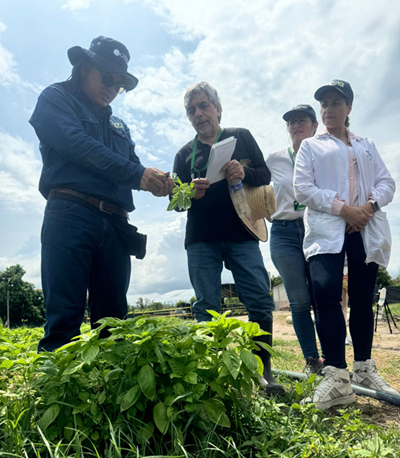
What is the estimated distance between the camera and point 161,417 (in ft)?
4.05

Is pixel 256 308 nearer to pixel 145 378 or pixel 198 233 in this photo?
pixel 198 233

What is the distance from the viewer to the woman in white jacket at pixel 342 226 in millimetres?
2240

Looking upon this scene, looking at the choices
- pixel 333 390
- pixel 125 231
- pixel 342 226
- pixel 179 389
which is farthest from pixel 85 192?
pixel 333 390

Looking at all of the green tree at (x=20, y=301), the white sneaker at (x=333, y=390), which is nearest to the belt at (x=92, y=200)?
the white sneaker at (x=333, y=390)

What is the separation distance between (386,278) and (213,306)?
1644 inches

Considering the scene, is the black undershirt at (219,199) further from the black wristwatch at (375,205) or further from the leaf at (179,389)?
the leaf at (179,389)

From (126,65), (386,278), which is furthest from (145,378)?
(386,278)

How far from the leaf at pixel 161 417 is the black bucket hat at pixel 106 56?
6.96ft

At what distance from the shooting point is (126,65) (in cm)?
254

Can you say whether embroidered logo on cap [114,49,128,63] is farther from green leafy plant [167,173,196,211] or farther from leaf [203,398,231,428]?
leaf [203,398,231,428]

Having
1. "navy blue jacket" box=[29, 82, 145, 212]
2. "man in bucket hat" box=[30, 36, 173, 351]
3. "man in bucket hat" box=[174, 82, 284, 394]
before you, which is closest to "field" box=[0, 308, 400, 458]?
"man in bucket hat" box=[30, 36, 173, 351]

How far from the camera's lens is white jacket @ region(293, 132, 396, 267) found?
2365 millimetres

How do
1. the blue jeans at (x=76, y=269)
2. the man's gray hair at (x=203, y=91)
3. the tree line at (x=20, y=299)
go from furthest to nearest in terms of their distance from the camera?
1. the tree line at (x=20, y=299)
2. the man's gray hair at (x=203, y=91)
3. the blue jeans at (x=76, y=269)

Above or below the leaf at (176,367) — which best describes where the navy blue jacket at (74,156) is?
above
